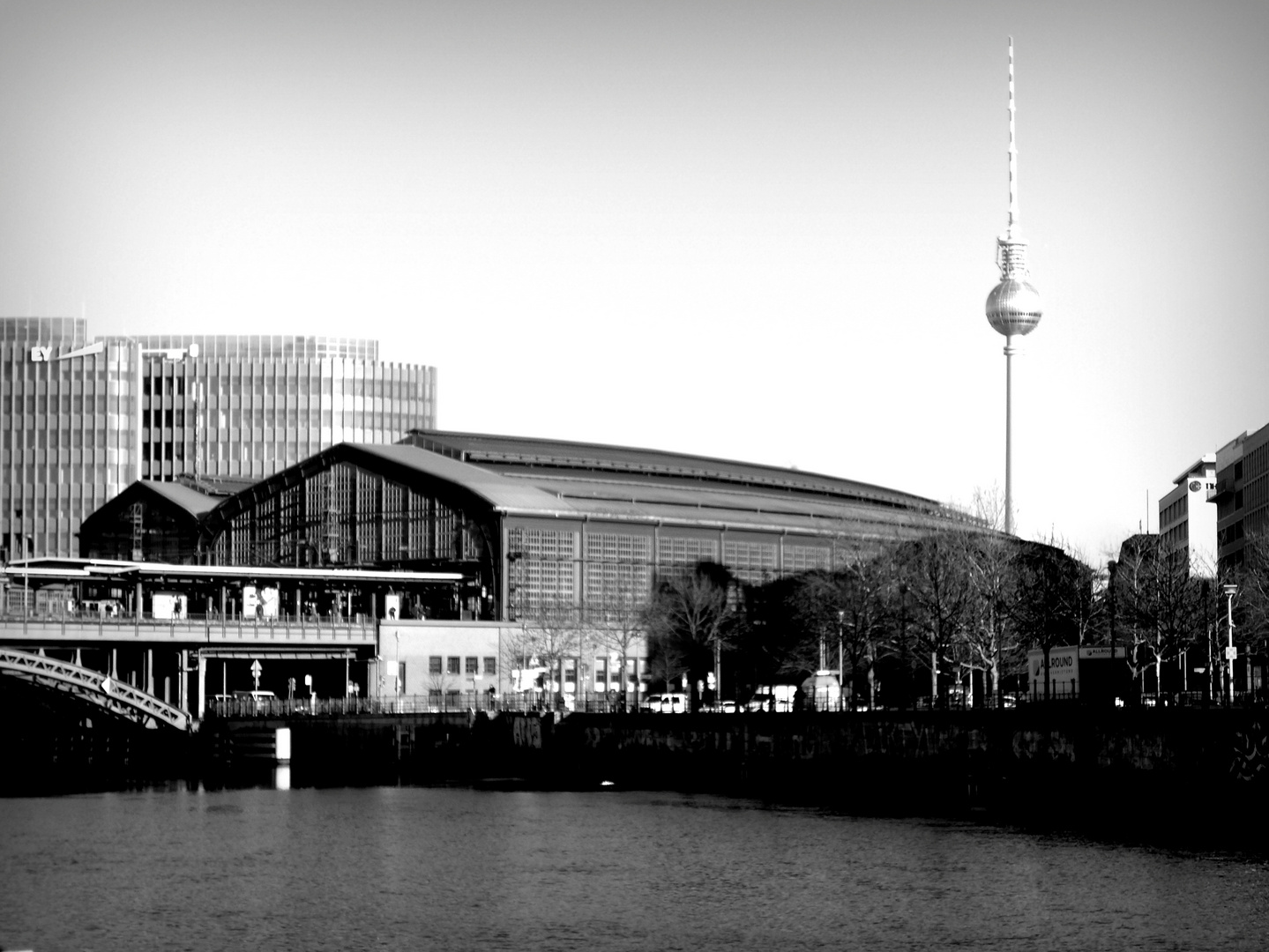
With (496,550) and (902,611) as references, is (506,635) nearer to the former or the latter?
(496,550)

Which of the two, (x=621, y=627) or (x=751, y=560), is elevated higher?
(x=751, y=560)

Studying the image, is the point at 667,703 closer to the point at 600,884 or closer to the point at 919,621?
the point at 919,621

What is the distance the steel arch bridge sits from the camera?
121 meters

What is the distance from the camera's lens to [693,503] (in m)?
167

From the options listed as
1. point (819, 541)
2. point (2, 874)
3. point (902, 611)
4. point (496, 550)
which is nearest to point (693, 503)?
point (819, 541)

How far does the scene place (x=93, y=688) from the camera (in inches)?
4916

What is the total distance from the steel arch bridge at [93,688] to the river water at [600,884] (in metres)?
27.9

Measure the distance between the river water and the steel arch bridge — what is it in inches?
1097

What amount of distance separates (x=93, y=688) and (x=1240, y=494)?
89598 millimetres

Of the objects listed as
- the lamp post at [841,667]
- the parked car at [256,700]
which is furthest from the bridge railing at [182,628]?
the lamp post at [841,667]

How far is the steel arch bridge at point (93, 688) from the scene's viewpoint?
4779 inches

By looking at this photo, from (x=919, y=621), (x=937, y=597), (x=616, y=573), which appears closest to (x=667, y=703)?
(x=616, y=573)

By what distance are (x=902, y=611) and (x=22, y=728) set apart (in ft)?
185

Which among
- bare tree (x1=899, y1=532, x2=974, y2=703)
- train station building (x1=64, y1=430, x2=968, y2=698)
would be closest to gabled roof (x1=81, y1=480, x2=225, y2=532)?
train station building (x1=64, y1=430, x2=968, y2=698)
